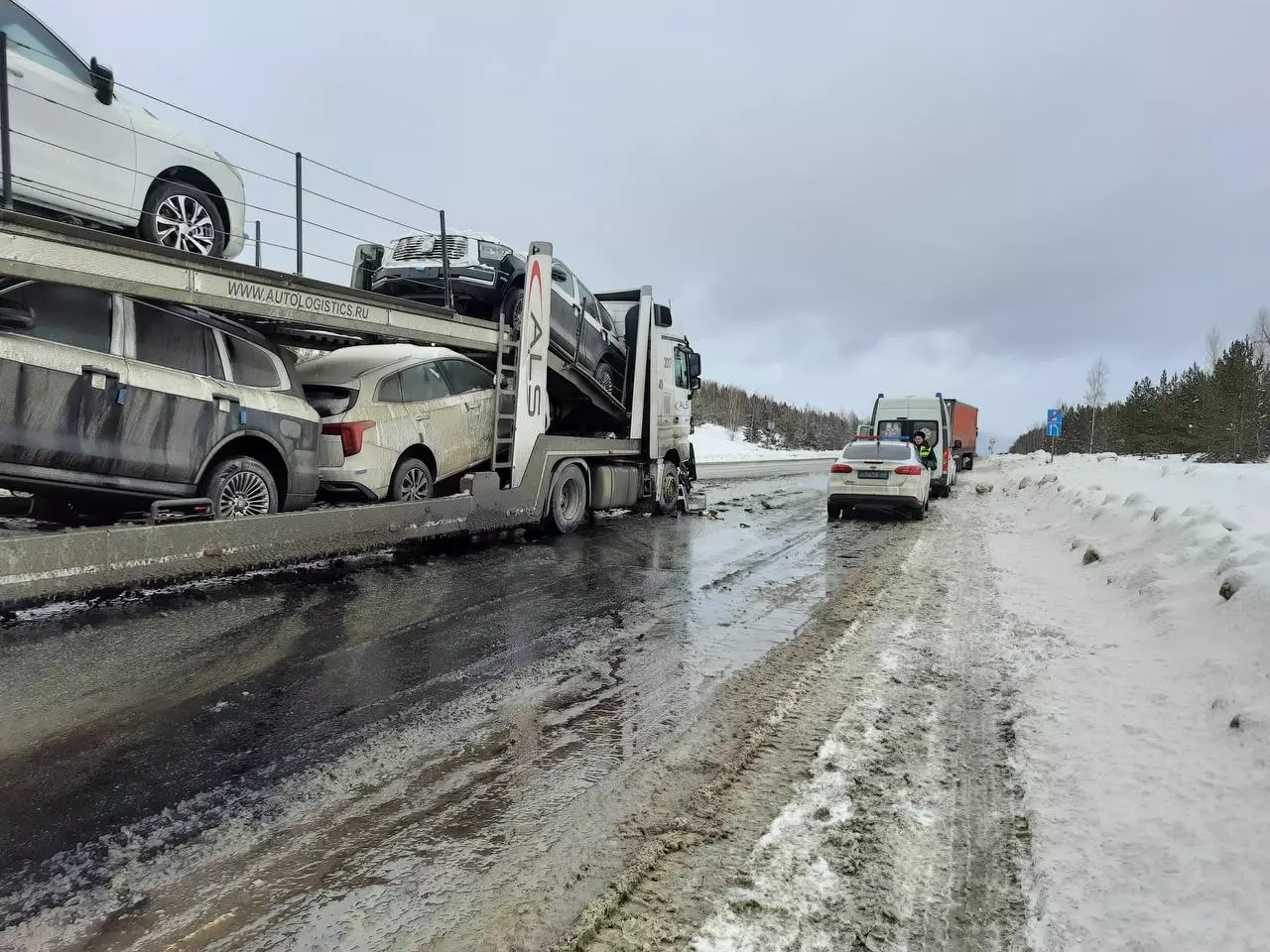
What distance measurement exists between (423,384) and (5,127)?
12.7 feet

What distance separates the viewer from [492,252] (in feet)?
29.2

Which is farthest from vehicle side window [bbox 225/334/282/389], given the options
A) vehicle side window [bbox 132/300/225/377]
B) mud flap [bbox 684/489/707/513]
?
mud flap [bbox 684/489/707/513]

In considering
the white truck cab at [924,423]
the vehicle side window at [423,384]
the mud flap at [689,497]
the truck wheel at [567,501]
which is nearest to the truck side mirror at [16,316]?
the vehicle side window at [423,384]

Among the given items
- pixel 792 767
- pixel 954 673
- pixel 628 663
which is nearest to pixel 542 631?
pixel 628 663

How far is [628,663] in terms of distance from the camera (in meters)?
4.73

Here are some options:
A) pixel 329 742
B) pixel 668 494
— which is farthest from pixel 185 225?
pixel 668 494

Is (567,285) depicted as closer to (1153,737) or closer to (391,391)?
(391,391)

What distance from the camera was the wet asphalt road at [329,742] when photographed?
2.37 meters

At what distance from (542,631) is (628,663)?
2.93 feet

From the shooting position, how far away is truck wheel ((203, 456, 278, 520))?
5.77m

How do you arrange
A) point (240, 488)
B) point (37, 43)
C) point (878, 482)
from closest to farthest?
point (37, 43) < point (240, 488) < point (878, 482)

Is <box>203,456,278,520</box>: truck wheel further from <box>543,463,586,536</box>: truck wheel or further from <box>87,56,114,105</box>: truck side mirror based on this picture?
<box>543,463,586,536</box>: truck wheel

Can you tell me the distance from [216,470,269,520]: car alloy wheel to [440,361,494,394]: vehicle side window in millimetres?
2537

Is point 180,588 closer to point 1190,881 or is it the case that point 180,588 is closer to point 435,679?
point 435,679
